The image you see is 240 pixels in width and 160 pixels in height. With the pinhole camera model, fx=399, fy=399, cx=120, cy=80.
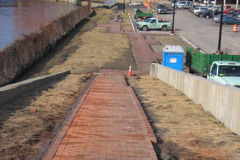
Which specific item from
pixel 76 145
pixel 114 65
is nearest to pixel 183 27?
pixel 114 65

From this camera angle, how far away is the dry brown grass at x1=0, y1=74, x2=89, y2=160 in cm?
710

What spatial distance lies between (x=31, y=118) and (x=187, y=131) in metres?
3.52

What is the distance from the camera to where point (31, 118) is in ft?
29.9

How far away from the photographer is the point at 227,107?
9.07 meters

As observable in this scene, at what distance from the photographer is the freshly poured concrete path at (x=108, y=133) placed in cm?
663

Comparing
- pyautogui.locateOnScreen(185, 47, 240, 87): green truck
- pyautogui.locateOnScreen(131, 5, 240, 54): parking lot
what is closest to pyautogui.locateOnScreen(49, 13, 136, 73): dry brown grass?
pyautogui.locateOnScreen(185, 47, 240, 87): green truck

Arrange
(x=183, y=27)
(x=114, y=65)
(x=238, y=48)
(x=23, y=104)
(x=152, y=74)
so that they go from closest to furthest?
1. (x=23, y=104)
2. (x=152, y=74)
3. (x=114, y=65)
4. (x=238, y=48)
5. (x=183, y=27)

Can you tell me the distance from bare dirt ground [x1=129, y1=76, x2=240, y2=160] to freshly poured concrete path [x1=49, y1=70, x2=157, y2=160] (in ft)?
1.19

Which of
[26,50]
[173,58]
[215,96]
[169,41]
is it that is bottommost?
[169,41]

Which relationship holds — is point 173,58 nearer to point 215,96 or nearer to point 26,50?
point 26,50

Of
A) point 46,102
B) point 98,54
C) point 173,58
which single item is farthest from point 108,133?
point 98,54

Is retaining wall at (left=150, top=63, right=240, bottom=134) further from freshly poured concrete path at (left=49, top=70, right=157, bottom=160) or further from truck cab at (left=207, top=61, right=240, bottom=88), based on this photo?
freshly poured concrete path at (left=49, top=70, right=157, bottom=160)

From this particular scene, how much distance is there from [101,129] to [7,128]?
6.28 ft

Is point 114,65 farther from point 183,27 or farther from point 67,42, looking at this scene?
Answer: point 183,27
